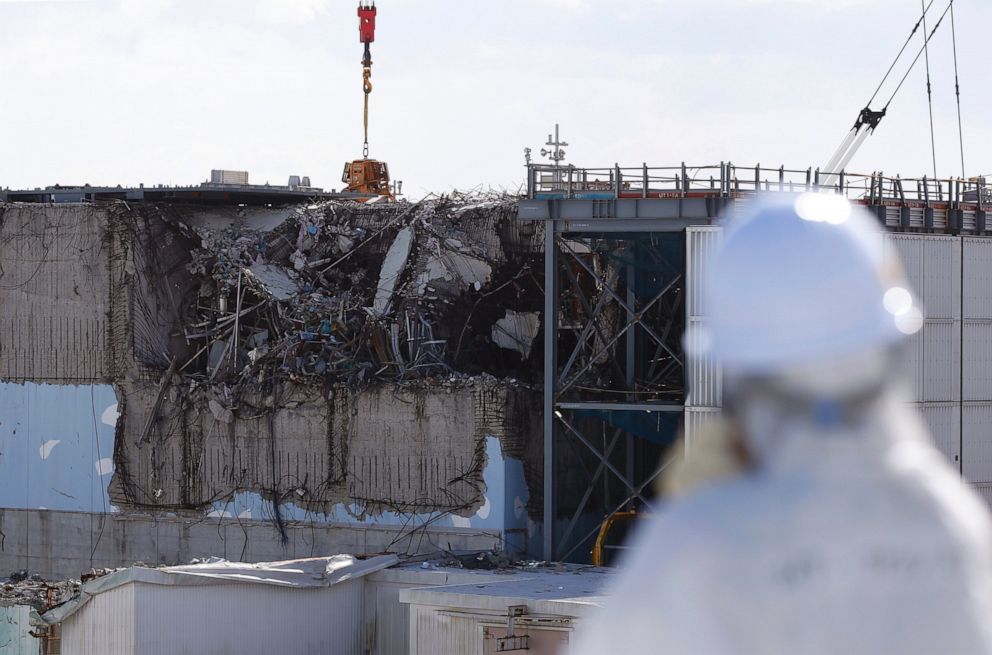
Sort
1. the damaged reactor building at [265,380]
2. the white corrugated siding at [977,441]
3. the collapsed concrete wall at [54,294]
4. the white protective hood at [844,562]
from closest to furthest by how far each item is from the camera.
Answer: the white protective hood at [844,562], the white corrugated siding at [977,441], the damaged reactor building at [265,380], the collapsed concrete wall at [54,294]

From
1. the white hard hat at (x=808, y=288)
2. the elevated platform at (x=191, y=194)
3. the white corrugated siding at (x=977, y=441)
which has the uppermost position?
the elevated platform at (x=191, y=194)

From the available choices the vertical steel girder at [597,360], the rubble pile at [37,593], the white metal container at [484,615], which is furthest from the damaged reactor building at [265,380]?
the white metal container at [484,615]

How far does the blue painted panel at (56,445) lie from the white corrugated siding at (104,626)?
11.0 metres

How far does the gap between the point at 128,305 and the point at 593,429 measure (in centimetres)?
1167

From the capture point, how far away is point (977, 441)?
34.2 m

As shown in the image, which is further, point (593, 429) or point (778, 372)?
point (593, 429)

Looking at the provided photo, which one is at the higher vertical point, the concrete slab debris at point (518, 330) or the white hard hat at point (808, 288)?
the concrete slab debris at point (518, 330)

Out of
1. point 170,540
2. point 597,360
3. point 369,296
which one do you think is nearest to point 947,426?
point 597,360

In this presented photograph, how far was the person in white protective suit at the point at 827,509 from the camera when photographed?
8.41 ft

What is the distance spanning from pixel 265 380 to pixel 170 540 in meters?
4.64

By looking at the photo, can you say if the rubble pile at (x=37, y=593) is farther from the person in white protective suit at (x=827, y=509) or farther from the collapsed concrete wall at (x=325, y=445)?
the person in white protective suit at (x=827, y=509)

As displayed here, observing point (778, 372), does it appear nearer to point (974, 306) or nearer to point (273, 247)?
point (974, 306)

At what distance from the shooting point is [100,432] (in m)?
40.3

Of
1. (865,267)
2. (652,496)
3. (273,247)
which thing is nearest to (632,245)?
(652,496)
